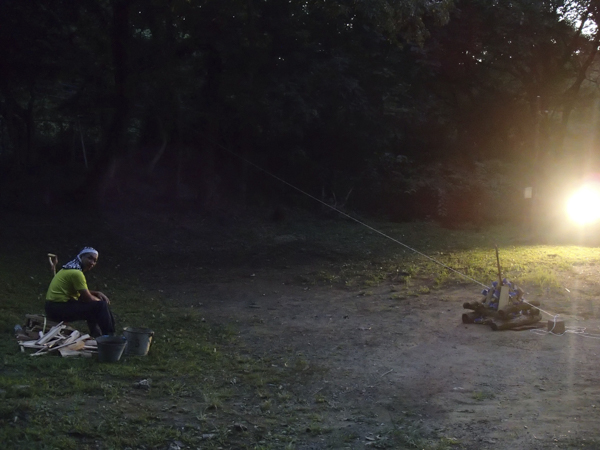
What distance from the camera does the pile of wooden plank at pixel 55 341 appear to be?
6965 millimetres

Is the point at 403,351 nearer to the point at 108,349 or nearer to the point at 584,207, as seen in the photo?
the point at 108,349

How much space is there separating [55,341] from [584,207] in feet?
62.9

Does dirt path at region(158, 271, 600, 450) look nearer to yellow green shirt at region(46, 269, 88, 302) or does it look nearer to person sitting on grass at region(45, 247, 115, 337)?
person sitting on grass at region(45, 247, 115, 337)

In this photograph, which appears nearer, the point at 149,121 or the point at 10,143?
the point at 149,121

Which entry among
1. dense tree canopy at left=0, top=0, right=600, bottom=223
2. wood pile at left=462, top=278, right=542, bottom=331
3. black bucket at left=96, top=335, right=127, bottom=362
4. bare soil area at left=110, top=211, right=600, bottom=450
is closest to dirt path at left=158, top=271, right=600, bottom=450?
bare soil area at left=110, top=211, right=600, bottom=450

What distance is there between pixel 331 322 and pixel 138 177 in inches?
458

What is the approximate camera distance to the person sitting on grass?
744 centimetres

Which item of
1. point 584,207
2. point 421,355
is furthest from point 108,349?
point 584,207

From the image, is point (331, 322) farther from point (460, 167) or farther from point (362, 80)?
point (460, 167)

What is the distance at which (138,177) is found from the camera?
19547 mm

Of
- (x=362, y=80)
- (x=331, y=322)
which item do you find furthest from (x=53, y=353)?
(x=362, y=80)

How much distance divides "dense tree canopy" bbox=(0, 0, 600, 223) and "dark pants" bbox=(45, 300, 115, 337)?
23.2ft

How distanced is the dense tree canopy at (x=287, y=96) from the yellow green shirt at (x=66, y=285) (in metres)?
6.99

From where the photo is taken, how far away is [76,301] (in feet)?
24.7
